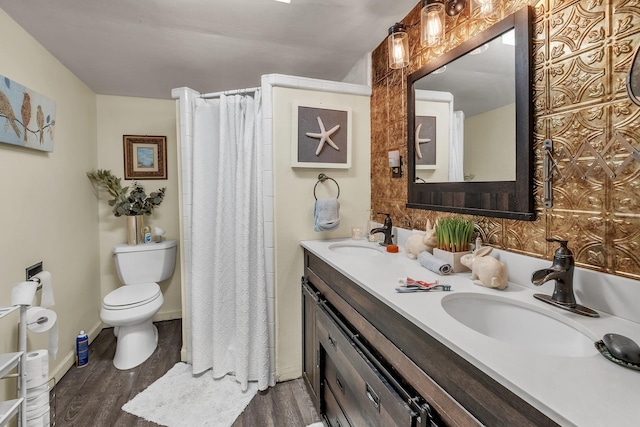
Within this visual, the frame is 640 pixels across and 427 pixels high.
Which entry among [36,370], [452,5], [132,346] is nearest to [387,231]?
[452,5]

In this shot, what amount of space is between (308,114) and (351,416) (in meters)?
1.63

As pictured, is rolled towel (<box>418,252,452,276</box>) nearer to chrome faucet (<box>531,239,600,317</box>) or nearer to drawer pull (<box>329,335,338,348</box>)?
chrome faucet (<box>531,239,600,317</box>)

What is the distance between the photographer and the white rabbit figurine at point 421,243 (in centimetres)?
136

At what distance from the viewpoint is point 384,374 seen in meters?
0.92

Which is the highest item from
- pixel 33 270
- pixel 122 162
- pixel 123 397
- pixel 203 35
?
pixel 203 35

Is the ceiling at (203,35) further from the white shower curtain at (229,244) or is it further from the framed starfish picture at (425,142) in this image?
the framed starfish picture at (425,142)

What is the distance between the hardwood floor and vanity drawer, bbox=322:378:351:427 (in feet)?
0.61

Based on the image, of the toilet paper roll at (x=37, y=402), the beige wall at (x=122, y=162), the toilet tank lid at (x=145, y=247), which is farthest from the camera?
the beige wall at (x=122, y=162)

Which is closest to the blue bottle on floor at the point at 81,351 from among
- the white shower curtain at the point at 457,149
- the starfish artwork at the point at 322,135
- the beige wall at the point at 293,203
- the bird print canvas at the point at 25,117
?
the bird print canvas at the point at 25,117

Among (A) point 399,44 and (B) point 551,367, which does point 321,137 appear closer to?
(A) point 399,44

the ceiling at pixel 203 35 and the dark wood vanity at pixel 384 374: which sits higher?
the ceiling at pixel 203 35

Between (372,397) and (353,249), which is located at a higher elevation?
(353,249)

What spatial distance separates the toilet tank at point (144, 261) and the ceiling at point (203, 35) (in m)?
1.40

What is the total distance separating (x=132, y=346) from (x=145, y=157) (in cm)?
168
